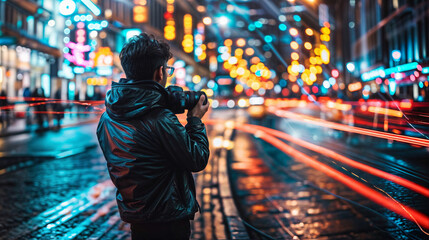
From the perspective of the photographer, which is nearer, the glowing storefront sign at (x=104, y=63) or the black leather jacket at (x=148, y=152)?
the black leather jacket at (x=148, y=152)

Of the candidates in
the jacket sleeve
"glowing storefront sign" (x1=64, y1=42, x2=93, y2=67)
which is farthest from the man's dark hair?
"glowing storefront sign" (x1=64, y1=42, x2=93, y2=67)

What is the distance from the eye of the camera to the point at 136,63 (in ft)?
7.22

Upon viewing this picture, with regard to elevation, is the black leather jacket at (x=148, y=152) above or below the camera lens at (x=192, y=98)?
below

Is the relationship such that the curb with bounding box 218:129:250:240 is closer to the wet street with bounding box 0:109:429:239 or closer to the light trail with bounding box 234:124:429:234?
the wet street with bounding box 0:109:429:239

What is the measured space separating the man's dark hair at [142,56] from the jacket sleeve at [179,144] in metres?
0.27

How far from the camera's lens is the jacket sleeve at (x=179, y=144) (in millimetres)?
2096

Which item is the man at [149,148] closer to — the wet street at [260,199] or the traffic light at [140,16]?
the wet street at [260,199]

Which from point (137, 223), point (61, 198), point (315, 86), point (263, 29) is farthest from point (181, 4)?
point (263, 29)

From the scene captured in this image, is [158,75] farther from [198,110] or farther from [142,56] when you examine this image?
[198,110]

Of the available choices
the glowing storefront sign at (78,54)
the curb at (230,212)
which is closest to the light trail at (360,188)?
the curb at (230,212)

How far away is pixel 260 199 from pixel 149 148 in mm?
5222

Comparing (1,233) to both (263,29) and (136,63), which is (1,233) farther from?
(263,29)

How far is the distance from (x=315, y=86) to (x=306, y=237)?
10180cm

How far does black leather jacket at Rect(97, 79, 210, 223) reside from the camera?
210 cm
